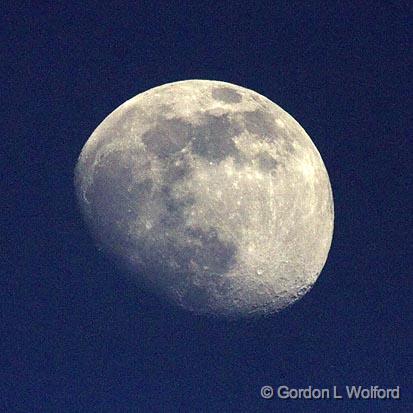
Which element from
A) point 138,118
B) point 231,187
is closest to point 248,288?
point 231,187

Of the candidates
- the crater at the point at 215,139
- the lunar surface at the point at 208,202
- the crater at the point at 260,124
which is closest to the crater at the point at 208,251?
the lunar surface at the point at 208,202

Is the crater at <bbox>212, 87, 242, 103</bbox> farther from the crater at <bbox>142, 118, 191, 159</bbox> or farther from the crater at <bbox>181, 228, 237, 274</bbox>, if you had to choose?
the crater at <bbox>181, 228, 237, 274</bbox>

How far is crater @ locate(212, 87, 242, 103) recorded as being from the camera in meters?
9.65

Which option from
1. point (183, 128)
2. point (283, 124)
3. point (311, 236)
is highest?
point (283, 124)

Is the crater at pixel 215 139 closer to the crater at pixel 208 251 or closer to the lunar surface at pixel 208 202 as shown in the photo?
the lunar surface at pixel 208 202

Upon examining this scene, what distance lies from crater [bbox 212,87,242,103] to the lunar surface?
0.08 ft

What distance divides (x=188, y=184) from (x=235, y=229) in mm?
807

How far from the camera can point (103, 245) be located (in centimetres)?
934

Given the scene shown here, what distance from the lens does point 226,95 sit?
383 inches

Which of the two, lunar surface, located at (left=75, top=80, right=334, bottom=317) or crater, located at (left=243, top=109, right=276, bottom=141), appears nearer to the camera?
lunar surface, located at (left=75, top=80, right=334, bottom=317)

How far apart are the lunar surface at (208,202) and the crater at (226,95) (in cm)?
3

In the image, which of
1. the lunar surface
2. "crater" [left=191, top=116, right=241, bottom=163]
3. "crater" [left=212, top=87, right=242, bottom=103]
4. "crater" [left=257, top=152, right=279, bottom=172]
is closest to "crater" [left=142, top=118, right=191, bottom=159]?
the lunar surface

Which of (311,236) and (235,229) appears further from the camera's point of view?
(311,236)

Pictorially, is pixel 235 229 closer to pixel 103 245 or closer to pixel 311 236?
pixel 311 236
